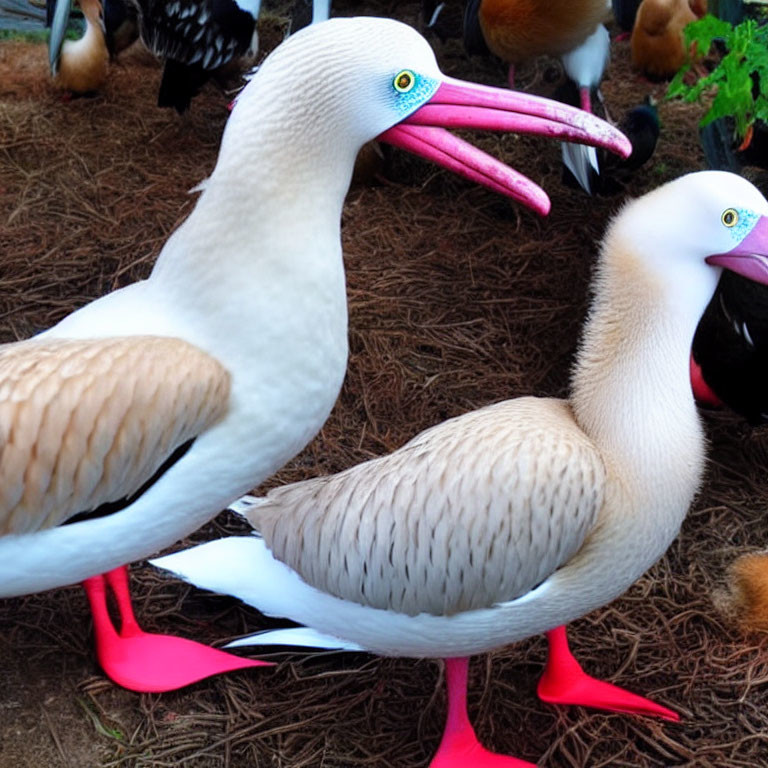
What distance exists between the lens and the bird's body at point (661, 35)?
4.90m

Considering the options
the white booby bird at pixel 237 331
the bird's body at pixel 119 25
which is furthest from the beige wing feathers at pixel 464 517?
the bird's body at pixel 119 25

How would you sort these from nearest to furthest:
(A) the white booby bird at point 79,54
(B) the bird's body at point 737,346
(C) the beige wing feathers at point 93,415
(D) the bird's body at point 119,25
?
(C) the beige wing feathers at point 93,415 < (B) the bird's body at point 737,346 < (A) the white booby bird at point 79,54 < (D) the bird's body at point 119,25

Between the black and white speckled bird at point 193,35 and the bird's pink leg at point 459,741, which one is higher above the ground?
the black and white speckled bird at point 193,35

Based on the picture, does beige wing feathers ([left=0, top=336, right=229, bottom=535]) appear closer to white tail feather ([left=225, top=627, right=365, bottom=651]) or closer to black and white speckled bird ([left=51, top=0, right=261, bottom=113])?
white tail feather ([left=225, top=627, right=365, bottom=651])

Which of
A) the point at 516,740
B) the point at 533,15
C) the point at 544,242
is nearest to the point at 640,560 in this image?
the point at 516,740

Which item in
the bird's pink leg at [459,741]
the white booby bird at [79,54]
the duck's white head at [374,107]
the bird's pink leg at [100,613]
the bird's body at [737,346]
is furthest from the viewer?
the white booby bird at [79,54]

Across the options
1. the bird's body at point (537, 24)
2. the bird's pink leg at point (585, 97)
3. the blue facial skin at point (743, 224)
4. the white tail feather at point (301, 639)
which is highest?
the blue facial skin at point (743, 224)

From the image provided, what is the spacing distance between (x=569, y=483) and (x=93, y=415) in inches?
36.2

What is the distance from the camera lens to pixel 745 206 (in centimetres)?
191

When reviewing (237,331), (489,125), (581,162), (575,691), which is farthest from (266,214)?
(581,162)

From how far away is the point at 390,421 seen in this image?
3170 millimetres

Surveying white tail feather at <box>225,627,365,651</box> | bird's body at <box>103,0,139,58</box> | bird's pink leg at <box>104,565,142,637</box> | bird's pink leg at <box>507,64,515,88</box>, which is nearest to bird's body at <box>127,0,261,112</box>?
bird's body at <box>103,0,139,58</box>

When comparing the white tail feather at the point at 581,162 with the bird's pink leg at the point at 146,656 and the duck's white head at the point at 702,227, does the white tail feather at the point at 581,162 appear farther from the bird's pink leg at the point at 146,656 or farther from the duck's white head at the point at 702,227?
the bird's pink leg at the point at 146,656

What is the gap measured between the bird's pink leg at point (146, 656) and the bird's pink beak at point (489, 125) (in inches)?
51.0
